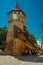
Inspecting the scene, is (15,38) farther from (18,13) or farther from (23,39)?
(18,13)

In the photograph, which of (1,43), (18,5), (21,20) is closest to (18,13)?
(21,20)

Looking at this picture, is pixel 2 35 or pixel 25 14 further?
pixel 2 35

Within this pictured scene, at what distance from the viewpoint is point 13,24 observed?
106ft

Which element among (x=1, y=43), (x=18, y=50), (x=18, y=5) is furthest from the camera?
(x=1, y=43)

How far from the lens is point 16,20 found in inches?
1297

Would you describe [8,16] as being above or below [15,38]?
above

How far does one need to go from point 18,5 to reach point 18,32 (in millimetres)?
8628

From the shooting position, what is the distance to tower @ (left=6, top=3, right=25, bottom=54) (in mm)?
29719

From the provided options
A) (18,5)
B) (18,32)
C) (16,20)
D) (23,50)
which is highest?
(18,5)

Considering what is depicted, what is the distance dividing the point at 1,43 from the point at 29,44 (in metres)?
11.0

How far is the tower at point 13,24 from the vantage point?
1170 inches

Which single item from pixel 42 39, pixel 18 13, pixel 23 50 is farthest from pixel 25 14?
pixel 23 50

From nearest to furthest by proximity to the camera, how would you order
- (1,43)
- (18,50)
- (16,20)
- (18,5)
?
1. (18,50)
2. (16,20)
3. (18,5)
4. (1,43)

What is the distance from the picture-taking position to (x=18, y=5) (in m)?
36.7
